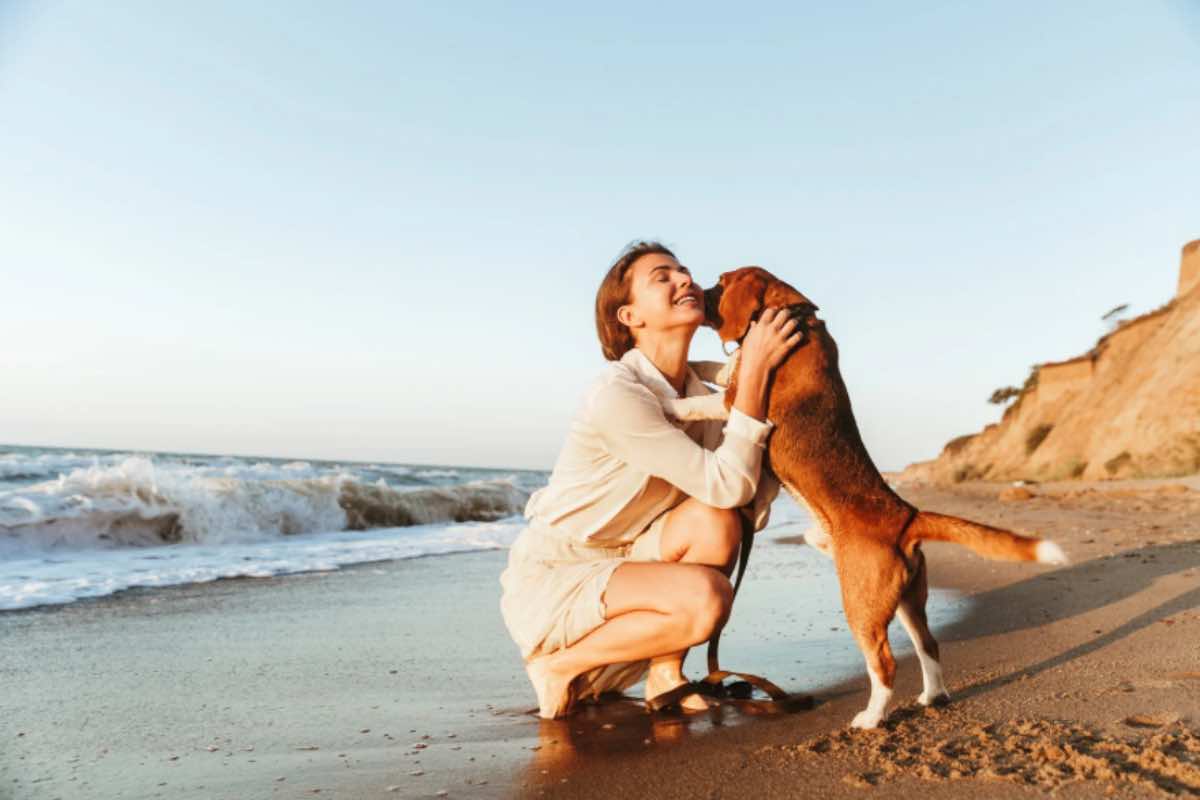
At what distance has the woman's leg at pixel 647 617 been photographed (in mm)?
3041

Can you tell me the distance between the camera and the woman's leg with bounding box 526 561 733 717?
9.98 feet

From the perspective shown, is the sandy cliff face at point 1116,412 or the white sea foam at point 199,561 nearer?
the white sea foam at point 199,561

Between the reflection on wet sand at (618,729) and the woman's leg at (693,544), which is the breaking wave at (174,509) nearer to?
the reflection on wet sand at (618,729)

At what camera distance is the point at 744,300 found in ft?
11.1

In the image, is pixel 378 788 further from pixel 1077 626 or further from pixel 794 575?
pixel 794 575

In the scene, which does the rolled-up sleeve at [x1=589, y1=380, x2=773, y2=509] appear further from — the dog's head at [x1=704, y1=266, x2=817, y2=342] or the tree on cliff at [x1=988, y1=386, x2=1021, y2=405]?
the tree on cliff at [x1=988, y1=386, x2=1021, y2=405]

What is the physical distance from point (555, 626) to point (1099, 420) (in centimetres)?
1963

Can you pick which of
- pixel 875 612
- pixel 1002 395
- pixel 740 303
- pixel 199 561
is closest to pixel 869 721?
pixel 875 612

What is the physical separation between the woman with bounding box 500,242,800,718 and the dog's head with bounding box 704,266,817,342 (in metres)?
0.09

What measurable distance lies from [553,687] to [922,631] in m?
1.34

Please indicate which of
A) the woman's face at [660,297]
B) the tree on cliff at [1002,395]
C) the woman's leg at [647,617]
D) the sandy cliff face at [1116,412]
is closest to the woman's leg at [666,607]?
the woman's leg at [647,617]

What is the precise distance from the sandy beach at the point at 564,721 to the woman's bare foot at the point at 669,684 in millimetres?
122

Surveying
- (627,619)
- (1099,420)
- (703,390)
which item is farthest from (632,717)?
(1099,420)

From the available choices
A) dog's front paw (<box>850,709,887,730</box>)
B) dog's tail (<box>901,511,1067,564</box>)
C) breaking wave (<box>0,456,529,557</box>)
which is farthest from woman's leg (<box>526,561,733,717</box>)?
breaking wave (<box>0,456,529,557</box>)
